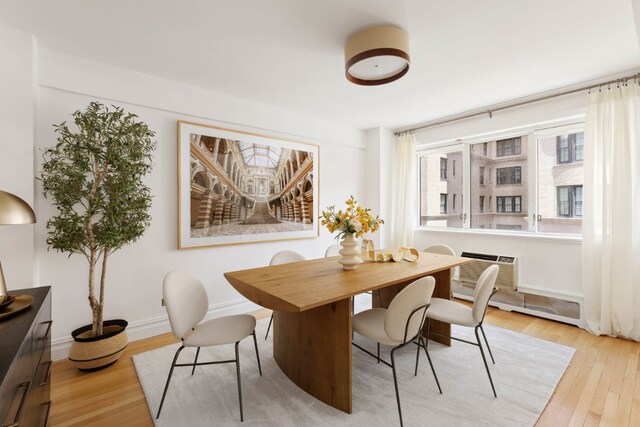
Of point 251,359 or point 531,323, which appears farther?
point 531,323

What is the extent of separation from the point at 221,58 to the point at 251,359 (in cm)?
273

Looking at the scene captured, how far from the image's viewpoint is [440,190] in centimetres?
481

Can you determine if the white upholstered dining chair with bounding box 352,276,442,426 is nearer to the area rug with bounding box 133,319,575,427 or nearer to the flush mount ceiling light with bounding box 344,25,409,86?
the area rug with bounding box 133,319,575,427

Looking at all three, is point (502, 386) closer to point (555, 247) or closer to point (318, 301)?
point (318, 301)

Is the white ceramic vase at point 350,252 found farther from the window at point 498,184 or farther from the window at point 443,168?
the window at point 443,168

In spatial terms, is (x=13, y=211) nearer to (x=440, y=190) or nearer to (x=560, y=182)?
(x=440, y=190)

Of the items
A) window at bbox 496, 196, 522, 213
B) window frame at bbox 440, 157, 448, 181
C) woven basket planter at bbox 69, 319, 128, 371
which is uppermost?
window frame at bbox 440, 157, 448, 181

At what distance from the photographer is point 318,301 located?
1633 millimetres

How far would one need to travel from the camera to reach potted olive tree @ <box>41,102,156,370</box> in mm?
2285

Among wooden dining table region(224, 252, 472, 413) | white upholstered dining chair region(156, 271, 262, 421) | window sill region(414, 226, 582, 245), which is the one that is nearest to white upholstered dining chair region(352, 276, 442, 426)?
wooden dining table region(224, 252, 472, 413)

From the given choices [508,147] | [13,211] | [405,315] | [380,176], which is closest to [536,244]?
[508,147]

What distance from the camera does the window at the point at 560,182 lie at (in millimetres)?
3492

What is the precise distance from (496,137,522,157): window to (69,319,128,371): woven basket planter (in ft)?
16.3

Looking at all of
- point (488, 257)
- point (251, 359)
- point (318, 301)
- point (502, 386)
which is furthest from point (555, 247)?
point (251, 359)
